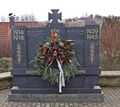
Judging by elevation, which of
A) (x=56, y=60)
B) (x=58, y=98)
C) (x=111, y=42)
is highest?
(x=56, y=60)

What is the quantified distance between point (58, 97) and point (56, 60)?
88cm

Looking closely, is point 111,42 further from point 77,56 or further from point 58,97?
point 58,97

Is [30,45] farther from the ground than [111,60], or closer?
farther from the ground

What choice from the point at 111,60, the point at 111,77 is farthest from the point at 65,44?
the point at 111,60

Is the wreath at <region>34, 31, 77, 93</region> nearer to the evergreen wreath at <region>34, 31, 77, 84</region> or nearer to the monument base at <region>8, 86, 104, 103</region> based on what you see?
the evergreen wreath at <region>34, 31, 77, 84</region>

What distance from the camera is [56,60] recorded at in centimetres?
748

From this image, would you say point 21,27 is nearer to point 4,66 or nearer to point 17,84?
point 17,84

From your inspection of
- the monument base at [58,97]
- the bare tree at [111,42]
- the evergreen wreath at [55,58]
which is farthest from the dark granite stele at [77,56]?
the bare tree at [111,42]

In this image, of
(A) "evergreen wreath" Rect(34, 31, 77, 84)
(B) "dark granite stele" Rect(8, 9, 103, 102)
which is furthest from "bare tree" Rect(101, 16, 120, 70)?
(A) "evergreen wreath" Rect(34, 31, 77, 84)

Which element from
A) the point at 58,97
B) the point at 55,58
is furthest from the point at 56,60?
the point at 58,97

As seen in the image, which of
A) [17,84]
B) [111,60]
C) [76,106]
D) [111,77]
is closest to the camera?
[76,106]

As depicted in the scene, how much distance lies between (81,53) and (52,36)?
0.80 m

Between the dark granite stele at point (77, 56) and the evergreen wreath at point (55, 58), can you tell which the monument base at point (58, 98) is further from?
the evergreen wreath at point (55, 58)

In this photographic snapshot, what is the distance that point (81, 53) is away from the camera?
767 centimetres
